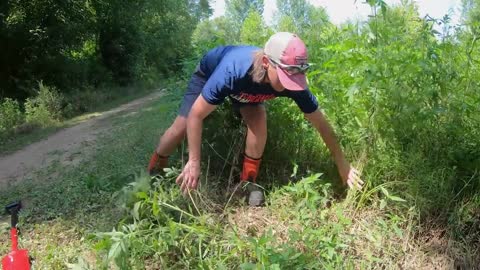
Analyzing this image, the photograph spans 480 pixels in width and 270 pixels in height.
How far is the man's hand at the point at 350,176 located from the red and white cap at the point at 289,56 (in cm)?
66

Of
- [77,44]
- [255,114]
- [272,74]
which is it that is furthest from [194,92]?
[77,44]

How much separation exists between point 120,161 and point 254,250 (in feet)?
8.30

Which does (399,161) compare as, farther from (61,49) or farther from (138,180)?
(61,49)

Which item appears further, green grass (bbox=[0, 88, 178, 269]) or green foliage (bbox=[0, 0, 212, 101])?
green foliage (bbox=[0, 0, 212, 101])

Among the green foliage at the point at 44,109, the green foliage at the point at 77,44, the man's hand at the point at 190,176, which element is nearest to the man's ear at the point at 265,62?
the man's hand at the point at 190,176

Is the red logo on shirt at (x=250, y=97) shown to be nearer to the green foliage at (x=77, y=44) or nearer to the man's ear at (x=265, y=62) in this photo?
the man's ear at (x=265, y=62)

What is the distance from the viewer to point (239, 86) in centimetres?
287

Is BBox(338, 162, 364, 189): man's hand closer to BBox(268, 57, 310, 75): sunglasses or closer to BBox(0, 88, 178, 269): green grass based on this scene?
BBox(268, 57, 310, 75): sunglasses

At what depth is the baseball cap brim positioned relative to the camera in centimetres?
264

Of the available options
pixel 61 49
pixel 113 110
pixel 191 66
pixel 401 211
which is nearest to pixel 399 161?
pixel 401 211

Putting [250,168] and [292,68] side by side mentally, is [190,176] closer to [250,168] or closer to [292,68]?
[250,168]

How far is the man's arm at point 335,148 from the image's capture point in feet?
9.91

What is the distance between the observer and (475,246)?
2857mm

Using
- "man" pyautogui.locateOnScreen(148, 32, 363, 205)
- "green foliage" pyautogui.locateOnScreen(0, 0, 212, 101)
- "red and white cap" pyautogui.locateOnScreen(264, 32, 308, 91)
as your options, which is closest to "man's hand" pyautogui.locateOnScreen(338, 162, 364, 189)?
"man" pyautogui.locateOnScreen(148, 32, 363, 205)
